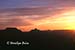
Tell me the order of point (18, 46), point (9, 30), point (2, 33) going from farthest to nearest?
point (9, 30) → point (2, 33) → point (18, 46)

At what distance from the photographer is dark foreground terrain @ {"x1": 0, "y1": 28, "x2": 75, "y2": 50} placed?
3381 centimetres

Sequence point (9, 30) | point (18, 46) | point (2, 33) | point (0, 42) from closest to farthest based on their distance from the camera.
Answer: point (18, 46)
point (0, 42)
point (2, 33)
point (9, 30)

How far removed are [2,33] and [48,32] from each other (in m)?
6.01

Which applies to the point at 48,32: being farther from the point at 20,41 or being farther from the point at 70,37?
the point at 20,41

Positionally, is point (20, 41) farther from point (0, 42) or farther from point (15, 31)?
point (15, 31)

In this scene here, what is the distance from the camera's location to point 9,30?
3972cm

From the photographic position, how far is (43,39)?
123 ft

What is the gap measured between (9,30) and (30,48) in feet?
24.9

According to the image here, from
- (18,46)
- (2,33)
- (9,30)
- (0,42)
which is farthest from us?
(9,30)

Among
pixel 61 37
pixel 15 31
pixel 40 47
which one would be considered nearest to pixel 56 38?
pixel 61 37

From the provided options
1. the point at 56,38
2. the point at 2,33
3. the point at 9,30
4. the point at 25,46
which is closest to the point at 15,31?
the point at 9,30

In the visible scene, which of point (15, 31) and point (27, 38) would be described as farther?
point (15, 31)

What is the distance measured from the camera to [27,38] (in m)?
34.5

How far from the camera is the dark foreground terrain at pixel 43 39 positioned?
33.8 metres
